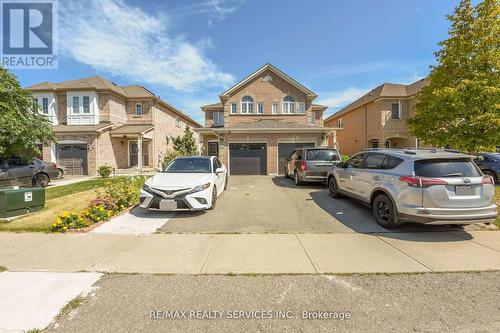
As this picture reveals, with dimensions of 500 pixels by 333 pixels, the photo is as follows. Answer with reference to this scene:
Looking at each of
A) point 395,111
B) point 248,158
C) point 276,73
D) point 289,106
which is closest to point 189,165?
point 248,158

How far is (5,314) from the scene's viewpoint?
238cm

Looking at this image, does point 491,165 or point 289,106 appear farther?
point 289,106

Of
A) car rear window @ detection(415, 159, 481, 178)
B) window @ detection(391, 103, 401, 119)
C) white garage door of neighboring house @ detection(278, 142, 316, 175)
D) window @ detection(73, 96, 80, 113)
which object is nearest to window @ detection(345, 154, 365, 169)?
car rear window @ detection(415, 159, 481, 178)

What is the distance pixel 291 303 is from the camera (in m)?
2.57

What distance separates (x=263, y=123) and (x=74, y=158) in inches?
604

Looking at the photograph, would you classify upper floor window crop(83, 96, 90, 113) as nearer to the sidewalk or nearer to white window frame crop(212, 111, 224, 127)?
white window frame crop(212, 111, 224, 127)

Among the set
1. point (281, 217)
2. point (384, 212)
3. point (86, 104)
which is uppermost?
point (86, 104)

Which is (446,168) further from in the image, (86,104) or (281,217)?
(86,104)

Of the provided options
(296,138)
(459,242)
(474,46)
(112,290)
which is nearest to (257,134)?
(296,138)

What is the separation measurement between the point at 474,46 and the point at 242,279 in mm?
10827

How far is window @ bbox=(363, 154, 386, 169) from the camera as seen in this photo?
5.52 meters

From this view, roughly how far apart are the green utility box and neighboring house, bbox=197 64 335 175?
966cm

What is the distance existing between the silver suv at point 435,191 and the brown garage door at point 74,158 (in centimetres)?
2055

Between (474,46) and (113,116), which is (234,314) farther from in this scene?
(113,116)
